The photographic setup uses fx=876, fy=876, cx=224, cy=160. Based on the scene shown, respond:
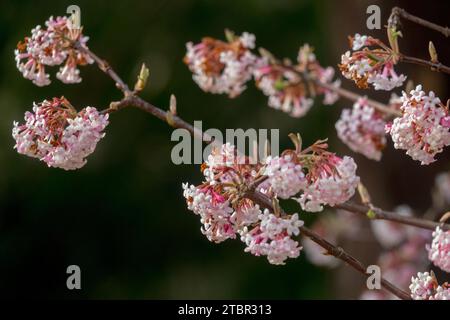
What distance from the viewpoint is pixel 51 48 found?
6.42 feet

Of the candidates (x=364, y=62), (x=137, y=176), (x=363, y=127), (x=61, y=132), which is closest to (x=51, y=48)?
(x=61, y=132)

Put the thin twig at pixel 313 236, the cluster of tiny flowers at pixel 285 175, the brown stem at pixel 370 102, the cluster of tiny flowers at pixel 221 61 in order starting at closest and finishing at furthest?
the cluster of tiny flowers at pixel 285 175, the thin twig at pixel 313 236, the brown stem at pixel 370 102, the cluster of tiny flowers at pixel 221 61

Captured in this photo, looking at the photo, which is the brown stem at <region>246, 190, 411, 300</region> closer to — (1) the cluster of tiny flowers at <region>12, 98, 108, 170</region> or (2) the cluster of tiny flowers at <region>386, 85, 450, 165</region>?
(2) the cluster of tiny flowers at <region>386, 85, 450, 165</region>

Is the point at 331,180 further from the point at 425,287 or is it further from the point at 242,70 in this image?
the point at 242,70

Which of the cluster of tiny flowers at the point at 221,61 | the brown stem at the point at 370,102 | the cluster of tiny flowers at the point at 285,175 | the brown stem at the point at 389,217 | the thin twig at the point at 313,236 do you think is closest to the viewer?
the cluster of tiny flowers at the point at 285,175

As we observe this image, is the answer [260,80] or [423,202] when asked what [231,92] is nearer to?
[260,80]

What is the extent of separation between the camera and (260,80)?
8.39 ft

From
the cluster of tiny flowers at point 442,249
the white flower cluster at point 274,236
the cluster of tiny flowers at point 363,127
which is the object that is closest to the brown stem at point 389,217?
the cluster of tiny flowers at point 442,249

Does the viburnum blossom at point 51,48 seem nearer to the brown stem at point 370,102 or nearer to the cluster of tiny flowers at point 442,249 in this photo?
the brown stem at point 370,102

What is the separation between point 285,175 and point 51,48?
683 mm

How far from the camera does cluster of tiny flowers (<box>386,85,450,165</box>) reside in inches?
66.8

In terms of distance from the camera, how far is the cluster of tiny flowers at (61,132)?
5.76 ft

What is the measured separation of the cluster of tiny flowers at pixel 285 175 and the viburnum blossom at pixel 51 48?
23.9 inches
